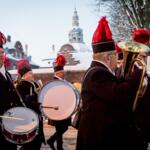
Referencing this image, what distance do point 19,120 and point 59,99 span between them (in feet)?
8.83

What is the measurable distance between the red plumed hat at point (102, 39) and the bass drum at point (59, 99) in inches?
126

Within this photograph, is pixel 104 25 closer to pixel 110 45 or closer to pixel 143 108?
pixel 110 45

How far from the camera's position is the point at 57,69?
960 centimetres

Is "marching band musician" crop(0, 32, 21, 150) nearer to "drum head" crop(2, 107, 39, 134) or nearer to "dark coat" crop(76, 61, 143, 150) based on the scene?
"drum head" crop(2, 107, 39, 134)

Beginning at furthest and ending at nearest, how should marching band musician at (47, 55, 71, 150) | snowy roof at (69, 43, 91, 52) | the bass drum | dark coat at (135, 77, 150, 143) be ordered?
snowy roof at (69, 43, 91, 52), marching band musician at (47, 55, 71, 150), the bass drum, dark coat at (135, 77, 150, 143)

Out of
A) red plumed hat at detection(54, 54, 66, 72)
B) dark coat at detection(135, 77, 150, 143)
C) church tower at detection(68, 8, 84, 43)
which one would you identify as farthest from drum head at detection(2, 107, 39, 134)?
church tower at detection(68, 8, 84, 43)

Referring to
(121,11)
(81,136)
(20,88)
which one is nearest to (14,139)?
(81,136)

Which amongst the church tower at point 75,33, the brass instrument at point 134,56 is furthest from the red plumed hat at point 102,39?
the church tower at point 75,33

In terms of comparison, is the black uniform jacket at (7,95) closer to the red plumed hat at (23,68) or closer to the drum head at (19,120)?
the drum head at (19,120)

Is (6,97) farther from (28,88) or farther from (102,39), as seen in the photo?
(28,88)

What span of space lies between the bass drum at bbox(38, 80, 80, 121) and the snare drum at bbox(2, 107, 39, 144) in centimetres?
229

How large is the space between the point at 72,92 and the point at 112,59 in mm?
3574

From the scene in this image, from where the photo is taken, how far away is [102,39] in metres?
4.90

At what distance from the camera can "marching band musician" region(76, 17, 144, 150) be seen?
4391mm
